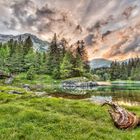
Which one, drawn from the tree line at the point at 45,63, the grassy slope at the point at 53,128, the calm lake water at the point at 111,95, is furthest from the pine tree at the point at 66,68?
the grassy slope at the point at 53,128

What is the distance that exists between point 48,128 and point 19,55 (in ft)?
374

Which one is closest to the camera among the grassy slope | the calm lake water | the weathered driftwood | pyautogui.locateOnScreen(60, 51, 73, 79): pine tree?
the grassy slope

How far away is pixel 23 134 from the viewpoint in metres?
14.9

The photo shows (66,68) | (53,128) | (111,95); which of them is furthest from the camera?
(66,68)

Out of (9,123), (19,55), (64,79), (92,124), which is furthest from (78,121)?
(19,55)

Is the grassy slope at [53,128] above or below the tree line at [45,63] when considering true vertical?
below

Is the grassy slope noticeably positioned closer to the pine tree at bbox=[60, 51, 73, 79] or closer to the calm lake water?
the calm lake water

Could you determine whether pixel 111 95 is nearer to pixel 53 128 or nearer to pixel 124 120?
pixel 124 120

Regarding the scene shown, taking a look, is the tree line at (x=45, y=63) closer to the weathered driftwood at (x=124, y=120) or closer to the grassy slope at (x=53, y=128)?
the grassy slope at (x=53, y=128)

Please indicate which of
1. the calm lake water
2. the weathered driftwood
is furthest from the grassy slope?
the calm lake water

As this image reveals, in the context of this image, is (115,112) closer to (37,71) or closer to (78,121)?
(78,121)

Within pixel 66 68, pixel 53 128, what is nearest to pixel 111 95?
pixel 53 128

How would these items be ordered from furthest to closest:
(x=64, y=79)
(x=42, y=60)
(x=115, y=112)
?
(x=42, y=60) < (x=64, y=79) < (x=115, y=112)

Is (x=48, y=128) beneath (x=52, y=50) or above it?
beneath
